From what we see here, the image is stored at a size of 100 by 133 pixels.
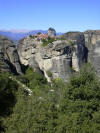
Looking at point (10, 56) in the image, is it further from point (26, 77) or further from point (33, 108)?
point (33, 108)

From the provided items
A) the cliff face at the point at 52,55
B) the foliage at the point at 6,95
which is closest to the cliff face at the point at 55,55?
the cliff face at the point at 52,55

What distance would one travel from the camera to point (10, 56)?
1318 inches

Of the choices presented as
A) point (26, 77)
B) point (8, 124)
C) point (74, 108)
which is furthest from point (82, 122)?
point (26, 77)

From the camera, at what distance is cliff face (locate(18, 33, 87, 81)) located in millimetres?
33594

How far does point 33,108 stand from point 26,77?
61.8ft

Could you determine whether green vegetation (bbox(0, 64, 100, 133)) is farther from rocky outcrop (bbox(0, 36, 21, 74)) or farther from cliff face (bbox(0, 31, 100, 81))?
rocky outcrop (bbox(0, 36, 21, 74))

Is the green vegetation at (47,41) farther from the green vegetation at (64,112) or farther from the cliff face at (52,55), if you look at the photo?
the green vegetation at (64,112)

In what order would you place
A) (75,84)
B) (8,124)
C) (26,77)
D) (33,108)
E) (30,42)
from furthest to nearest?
(30,42) → (26,77) → (75,84) → (33,108) → (8,124)

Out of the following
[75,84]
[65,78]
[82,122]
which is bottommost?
[65,78]

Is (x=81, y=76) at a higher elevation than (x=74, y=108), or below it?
higher

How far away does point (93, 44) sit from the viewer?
130 ft

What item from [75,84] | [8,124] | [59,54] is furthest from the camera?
[59,54]

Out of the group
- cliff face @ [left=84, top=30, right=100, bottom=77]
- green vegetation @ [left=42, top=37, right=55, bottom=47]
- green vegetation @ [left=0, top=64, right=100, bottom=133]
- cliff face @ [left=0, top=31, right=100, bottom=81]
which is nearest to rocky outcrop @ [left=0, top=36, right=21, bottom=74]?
cliff face @ [left=0, top=31, right=100, bottom=81]

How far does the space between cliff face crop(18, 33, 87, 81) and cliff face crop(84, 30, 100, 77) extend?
5.39 feet
